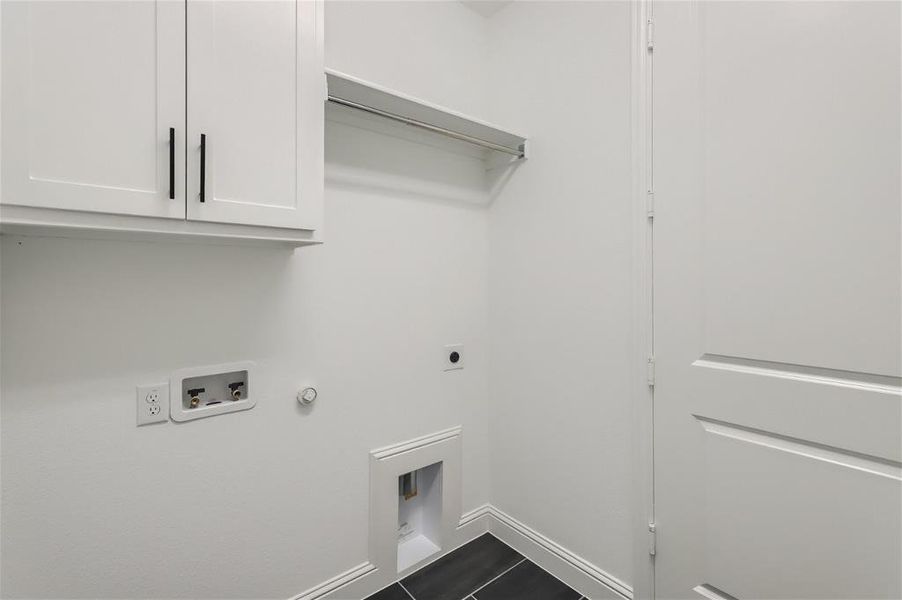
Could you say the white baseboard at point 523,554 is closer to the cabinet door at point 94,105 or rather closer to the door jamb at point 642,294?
the door jamb at point 642,294

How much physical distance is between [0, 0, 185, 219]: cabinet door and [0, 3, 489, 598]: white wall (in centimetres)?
35

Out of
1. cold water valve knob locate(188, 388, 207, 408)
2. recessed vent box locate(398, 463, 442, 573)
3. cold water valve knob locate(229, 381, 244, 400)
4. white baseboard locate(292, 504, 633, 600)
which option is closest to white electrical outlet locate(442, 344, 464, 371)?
recessed vent box locate(398, 463, 442, 573)

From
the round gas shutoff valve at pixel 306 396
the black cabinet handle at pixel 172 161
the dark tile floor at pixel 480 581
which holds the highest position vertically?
the black cabinet handle at pixel 172 161

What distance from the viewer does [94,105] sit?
0.91 meters

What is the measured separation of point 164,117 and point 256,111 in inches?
8.6

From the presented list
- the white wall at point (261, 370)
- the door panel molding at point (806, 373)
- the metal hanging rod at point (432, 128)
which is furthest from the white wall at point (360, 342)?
the door panel molding at point (806, 373)

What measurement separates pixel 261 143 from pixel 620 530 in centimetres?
184

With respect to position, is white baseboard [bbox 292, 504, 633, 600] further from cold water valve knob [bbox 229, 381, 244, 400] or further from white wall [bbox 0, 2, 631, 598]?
cold water valve knob [bbox 229, 381, 244, 400]

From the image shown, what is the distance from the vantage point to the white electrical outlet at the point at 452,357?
6.40ft

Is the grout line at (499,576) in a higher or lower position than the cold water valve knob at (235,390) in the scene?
lower

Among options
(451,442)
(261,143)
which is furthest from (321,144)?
(451,442)

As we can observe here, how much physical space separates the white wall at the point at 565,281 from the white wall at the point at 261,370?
0.54ft

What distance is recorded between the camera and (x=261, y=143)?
1124 mm

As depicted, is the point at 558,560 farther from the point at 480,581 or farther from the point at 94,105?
the point at 94,105
